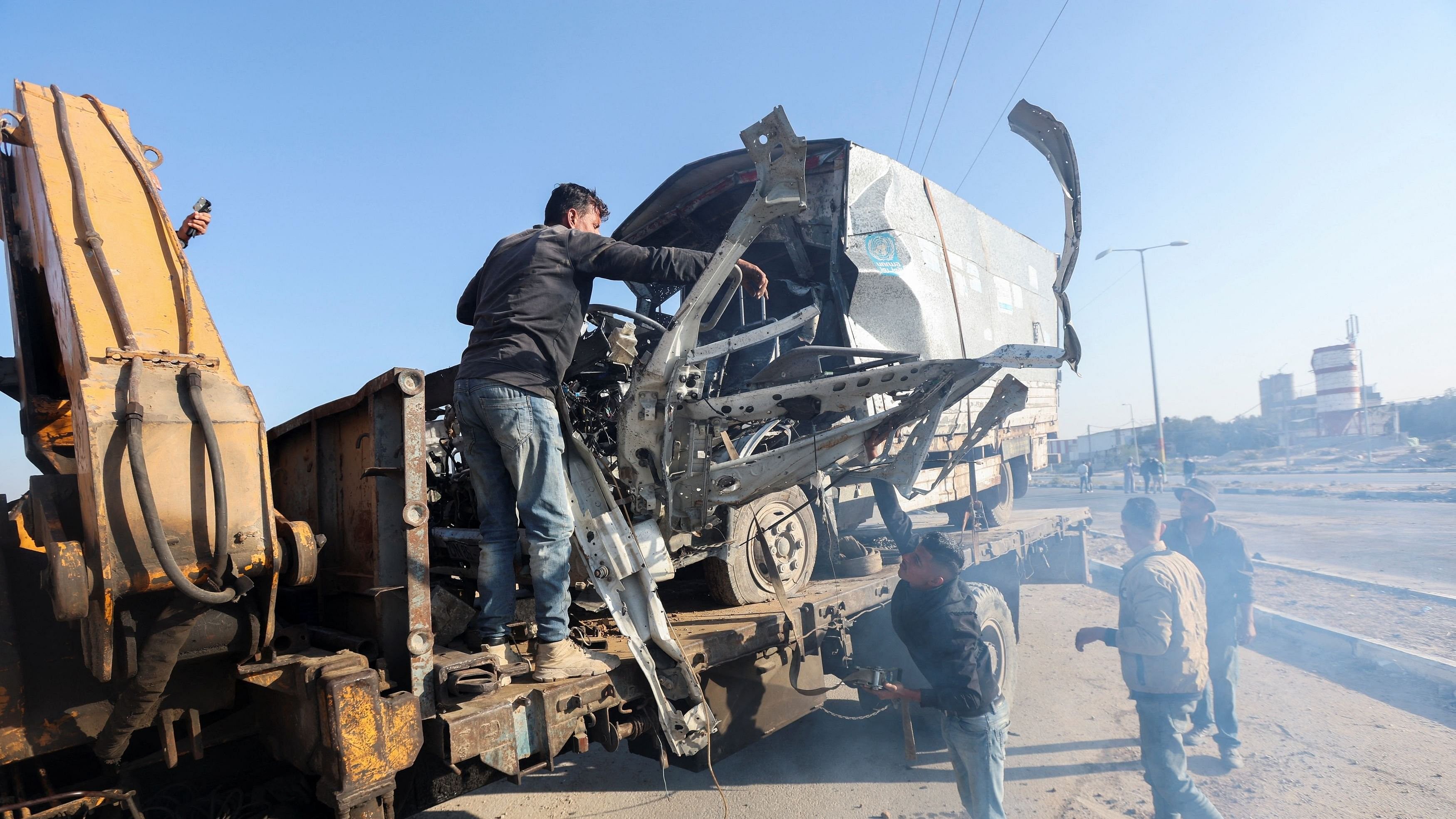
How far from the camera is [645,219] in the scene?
526cm

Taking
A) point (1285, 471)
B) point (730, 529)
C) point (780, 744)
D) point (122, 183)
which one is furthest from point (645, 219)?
point (1285, 471)

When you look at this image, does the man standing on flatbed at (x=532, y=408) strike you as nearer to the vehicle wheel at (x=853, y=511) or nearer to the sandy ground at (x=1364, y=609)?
the vehicle wheel at (x=853, y=511)

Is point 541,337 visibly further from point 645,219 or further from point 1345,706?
point 1345,706

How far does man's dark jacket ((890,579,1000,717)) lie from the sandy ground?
4.66 meters

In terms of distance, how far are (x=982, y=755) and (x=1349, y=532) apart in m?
12.8

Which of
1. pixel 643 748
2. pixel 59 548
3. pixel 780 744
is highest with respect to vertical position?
pixel 59 548

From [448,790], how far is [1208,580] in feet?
17.7

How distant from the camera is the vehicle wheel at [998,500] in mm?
8133

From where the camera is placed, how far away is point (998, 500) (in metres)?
8.33

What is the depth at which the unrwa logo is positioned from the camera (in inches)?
186

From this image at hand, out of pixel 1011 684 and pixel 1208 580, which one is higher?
pixel 1208 580

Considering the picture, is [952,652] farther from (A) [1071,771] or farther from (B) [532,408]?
(B) [532,408]

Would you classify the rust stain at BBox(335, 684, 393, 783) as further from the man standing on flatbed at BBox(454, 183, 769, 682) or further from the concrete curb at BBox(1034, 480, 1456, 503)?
the concrete curb at BBox(1034, 480, 1456, 503)

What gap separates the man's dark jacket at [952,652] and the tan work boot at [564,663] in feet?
5.65
